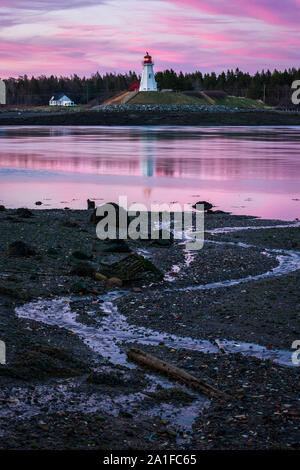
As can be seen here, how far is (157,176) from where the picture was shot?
40000 millimetres

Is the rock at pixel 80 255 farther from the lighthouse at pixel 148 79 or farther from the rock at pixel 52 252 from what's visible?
the lighthouse at pixel 148 79

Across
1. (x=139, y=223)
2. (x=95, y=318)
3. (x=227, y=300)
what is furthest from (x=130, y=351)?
(x=139, y=223)

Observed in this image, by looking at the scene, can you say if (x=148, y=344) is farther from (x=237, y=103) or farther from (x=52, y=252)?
(x=237, y=103)

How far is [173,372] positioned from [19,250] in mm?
7183

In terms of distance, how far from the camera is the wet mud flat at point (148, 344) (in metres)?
7.03

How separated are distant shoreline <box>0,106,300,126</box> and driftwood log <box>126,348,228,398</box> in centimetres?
11358

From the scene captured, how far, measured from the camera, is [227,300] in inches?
472

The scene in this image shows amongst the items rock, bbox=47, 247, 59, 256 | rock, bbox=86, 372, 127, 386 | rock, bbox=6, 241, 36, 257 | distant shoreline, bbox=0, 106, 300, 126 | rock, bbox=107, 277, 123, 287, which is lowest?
rock, bbox=86, 372, 127, 386

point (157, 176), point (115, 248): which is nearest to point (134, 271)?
point (115, 248)

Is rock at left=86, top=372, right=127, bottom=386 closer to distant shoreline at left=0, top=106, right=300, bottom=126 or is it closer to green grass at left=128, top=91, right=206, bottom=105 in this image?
distant shoreline at left=0, top=106, right=300, bottom=126

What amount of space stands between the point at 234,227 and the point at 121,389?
12.9m

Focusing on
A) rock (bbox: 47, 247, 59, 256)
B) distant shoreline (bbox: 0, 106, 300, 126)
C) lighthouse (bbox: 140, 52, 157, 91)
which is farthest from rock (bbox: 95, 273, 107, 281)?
lighthouse (bbox: 140, 52, 157, 91)

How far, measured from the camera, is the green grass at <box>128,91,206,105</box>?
155750 mm

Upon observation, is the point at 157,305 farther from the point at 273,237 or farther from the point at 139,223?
the point at 139,223
